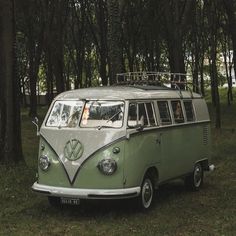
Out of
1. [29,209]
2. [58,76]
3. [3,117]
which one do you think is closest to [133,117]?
[29,209]

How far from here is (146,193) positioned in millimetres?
9828

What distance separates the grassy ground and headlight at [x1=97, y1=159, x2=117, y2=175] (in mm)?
743

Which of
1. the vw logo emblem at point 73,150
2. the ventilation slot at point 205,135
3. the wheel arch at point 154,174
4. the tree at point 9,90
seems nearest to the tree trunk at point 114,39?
the tree at point 9,90

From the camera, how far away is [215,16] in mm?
30453

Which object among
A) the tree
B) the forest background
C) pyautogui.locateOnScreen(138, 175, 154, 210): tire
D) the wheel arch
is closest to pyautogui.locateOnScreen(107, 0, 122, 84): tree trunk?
the forest background

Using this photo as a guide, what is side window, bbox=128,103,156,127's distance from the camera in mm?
9578

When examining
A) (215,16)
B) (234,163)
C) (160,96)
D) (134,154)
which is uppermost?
A: (215,16)

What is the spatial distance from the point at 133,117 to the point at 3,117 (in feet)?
17.2

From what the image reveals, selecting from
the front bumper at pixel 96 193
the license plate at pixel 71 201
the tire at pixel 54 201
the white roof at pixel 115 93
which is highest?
the white roof at pixel 115 93

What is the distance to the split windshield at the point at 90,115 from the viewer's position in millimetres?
9555

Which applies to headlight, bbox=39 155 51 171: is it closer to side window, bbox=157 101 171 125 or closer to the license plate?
the license plate

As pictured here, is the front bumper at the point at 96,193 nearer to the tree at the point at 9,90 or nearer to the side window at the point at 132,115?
the side window at the point at 132,115

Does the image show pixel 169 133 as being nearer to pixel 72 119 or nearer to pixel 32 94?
pixel 72 119

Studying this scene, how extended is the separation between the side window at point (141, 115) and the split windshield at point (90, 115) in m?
0.17
